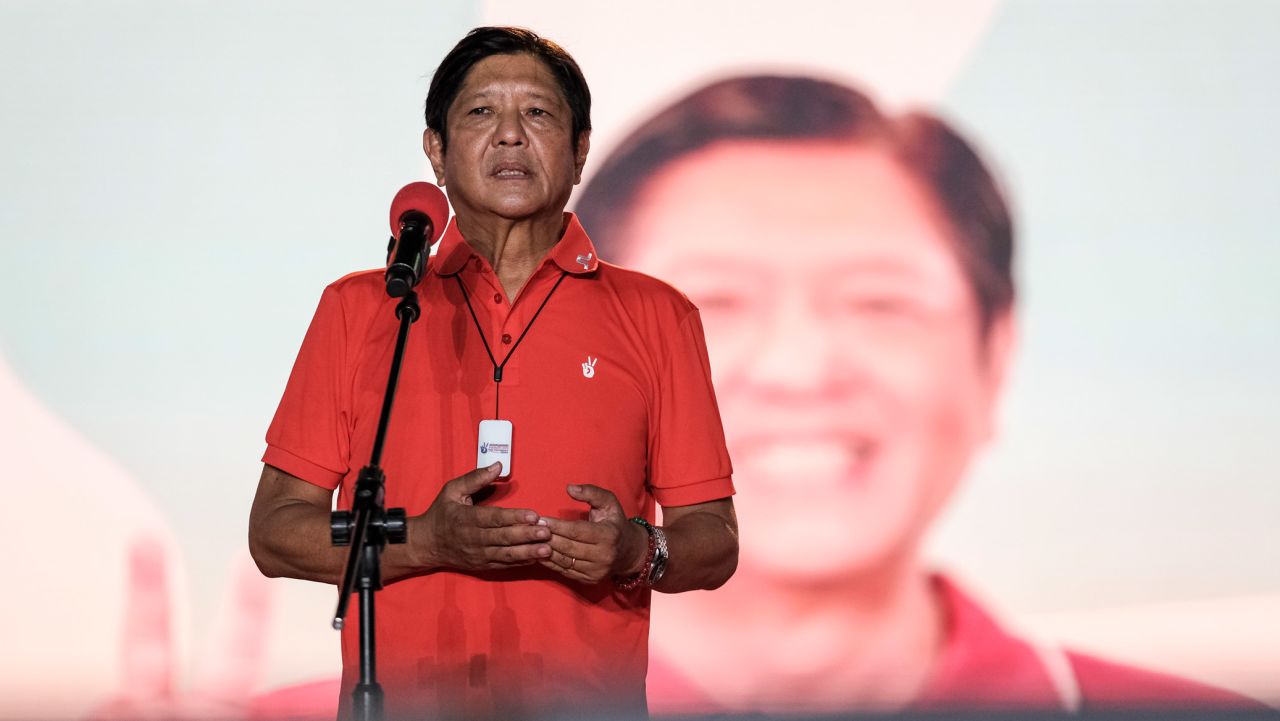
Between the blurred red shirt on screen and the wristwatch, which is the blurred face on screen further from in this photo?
the wristwatch

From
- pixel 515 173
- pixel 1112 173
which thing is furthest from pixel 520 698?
pixel 1112 173

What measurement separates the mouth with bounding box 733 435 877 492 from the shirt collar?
1.48m

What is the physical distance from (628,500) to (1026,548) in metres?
1.86

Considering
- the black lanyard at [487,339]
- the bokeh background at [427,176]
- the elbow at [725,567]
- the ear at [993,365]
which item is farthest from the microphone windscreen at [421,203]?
the ear at [993,365]

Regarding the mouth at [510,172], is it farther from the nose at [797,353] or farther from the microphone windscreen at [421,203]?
the nose at [797,353]

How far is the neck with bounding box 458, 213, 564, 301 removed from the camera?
2.16 m

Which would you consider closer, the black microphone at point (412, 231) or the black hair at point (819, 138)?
the black microphone at point (412, 231)

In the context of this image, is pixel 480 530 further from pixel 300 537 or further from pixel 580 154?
pixel 580 154

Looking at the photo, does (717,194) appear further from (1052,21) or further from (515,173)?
(515,173)

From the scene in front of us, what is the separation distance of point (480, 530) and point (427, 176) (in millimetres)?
2028

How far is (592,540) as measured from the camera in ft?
5.82

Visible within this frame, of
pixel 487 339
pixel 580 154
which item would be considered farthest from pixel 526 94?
pixel 487 339

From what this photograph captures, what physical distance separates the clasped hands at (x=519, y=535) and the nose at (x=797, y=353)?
175cm

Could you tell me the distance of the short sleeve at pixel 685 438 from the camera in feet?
6.84
